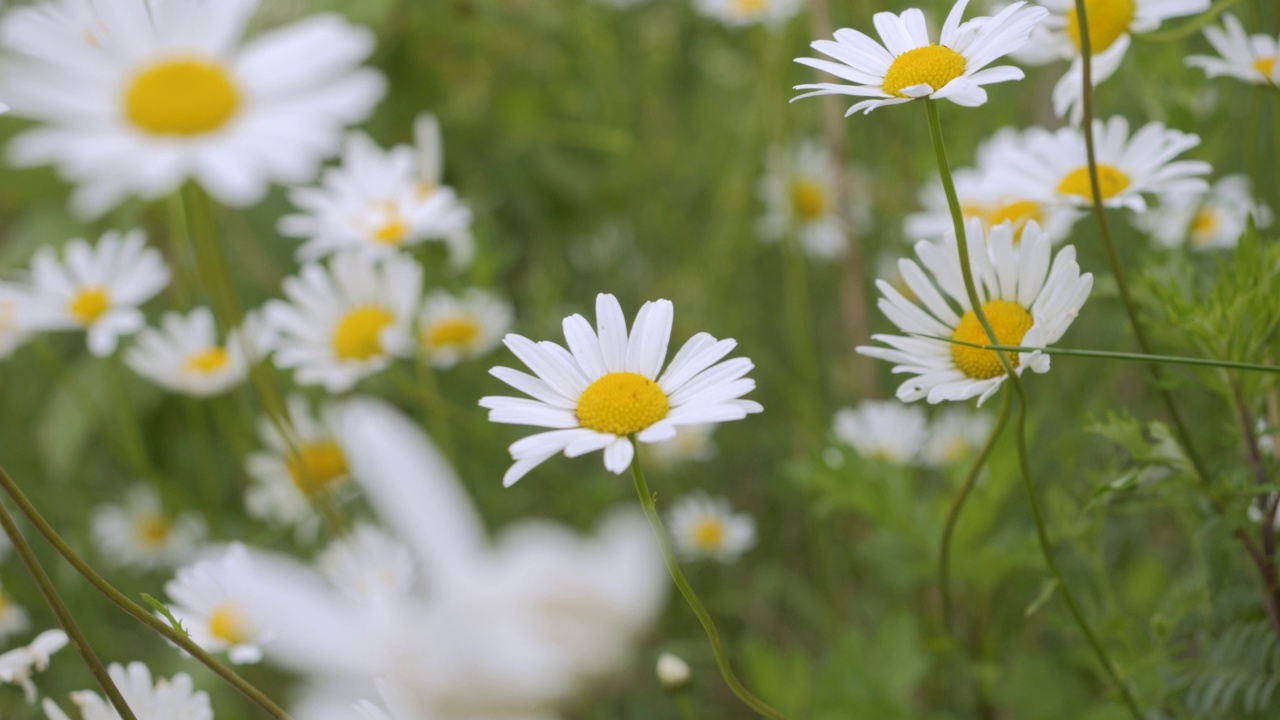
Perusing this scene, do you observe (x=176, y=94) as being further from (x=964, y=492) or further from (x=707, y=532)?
(x=707, y=532)

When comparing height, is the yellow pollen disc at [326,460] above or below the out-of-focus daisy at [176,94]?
below

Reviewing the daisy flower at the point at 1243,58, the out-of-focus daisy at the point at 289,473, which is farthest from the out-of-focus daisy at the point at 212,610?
the daisy flower at the point at 1243,58

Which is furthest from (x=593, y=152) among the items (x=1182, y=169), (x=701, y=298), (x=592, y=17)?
(x=1182, y=169)

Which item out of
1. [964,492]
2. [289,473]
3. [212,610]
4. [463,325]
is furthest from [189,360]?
[964,492]

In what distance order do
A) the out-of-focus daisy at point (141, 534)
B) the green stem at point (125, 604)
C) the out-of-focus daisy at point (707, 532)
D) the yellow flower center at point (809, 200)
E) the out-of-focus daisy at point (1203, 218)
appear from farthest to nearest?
the yellow flower center at point (809, 200) < the out-of-focus daisy at point (141, 534) < the out-of-focus daisy at point (707, 532) < the out-of-focus daisy at point (1203, 218) < the green stem at point (125, 604)

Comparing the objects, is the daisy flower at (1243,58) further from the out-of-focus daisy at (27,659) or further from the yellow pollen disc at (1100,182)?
the out-of-focus daisy at (27,659)

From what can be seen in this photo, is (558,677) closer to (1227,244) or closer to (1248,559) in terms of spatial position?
(1248,559)
